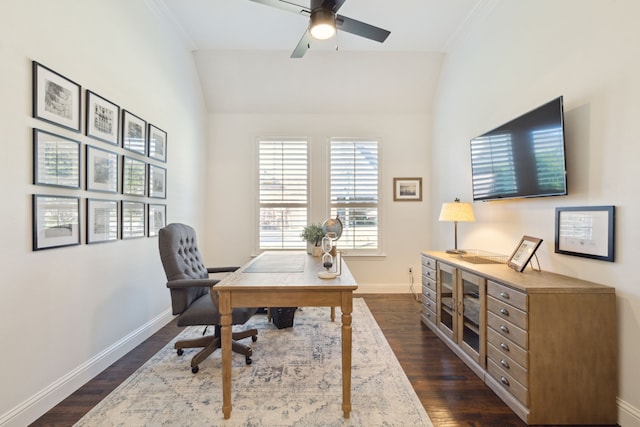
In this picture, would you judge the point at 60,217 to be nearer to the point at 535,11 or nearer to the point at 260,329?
the point at 260,329

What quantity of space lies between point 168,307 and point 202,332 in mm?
605

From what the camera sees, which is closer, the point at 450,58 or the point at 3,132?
the point at 3,132

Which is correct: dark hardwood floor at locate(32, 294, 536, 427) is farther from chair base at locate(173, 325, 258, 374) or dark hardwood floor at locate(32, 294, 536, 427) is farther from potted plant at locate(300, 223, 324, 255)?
potted plant at locate(300, 223, 324, 255)

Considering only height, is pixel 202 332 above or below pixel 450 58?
below

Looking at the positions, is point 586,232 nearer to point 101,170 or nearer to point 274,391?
point 274,391

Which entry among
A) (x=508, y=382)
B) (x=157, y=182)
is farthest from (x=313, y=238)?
(x=508, y=382)

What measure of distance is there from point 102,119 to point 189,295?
1.54 m

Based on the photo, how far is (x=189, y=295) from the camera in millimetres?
2178

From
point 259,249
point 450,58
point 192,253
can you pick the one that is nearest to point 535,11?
point 450,58

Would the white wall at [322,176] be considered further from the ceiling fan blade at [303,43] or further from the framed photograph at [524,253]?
the framed photograph at [524,253]

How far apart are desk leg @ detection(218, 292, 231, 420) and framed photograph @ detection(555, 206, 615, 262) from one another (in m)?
2.27

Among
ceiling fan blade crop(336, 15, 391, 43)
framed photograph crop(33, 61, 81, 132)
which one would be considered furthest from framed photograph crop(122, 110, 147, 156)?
ceiling fan blade crop(336, 15, 391, 43)

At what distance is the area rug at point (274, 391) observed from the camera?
1.64 metres

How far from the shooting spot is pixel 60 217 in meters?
1.82
